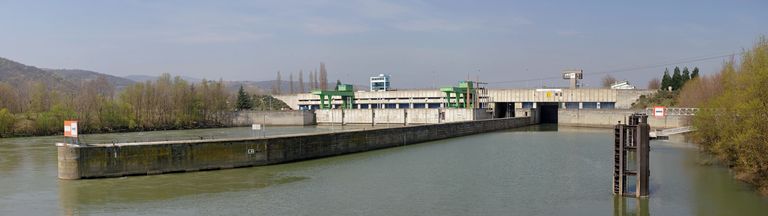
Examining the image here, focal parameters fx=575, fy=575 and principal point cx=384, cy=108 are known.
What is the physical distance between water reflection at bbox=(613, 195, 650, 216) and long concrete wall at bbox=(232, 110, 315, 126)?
6392 centimetres

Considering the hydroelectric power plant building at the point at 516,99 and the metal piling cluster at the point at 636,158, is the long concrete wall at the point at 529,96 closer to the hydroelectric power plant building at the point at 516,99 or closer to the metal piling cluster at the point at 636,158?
the hydroelectric power plant building at the point at 516,99

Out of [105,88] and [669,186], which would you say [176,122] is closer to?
[105,88]

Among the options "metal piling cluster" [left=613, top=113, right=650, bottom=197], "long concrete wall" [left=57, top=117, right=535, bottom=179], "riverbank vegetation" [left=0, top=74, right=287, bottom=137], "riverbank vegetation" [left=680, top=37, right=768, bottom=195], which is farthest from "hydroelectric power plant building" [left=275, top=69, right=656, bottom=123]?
"metal piling cluster" [left=613, top=113, right=650, bottom=197]

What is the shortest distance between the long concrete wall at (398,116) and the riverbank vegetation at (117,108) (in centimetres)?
1452

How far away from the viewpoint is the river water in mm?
18125

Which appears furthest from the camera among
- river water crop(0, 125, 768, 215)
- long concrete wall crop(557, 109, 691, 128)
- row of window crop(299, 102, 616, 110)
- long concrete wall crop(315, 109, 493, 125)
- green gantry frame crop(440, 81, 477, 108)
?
row of window crop(299, 102, 616, 110)

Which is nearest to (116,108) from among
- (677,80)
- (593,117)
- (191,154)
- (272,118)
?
(272,118)

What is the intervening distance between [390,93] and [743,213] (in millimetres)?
75597

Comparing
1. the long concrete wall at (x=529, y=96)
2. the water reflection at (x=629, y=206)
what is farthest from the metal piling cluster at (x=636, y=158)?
the long concrete wall at (x=529, y=96)

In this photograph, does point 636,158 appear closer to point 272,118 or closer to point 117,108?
point 117,108

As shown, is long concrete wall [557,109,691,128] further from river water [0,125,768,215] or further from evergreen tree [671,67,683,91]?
river water [0,125,768,215]

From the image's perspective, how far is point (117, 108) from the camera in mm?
67000

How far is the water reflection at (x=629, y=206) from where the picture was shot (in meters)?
17.4

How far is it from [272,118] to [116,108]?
68.7 feet
